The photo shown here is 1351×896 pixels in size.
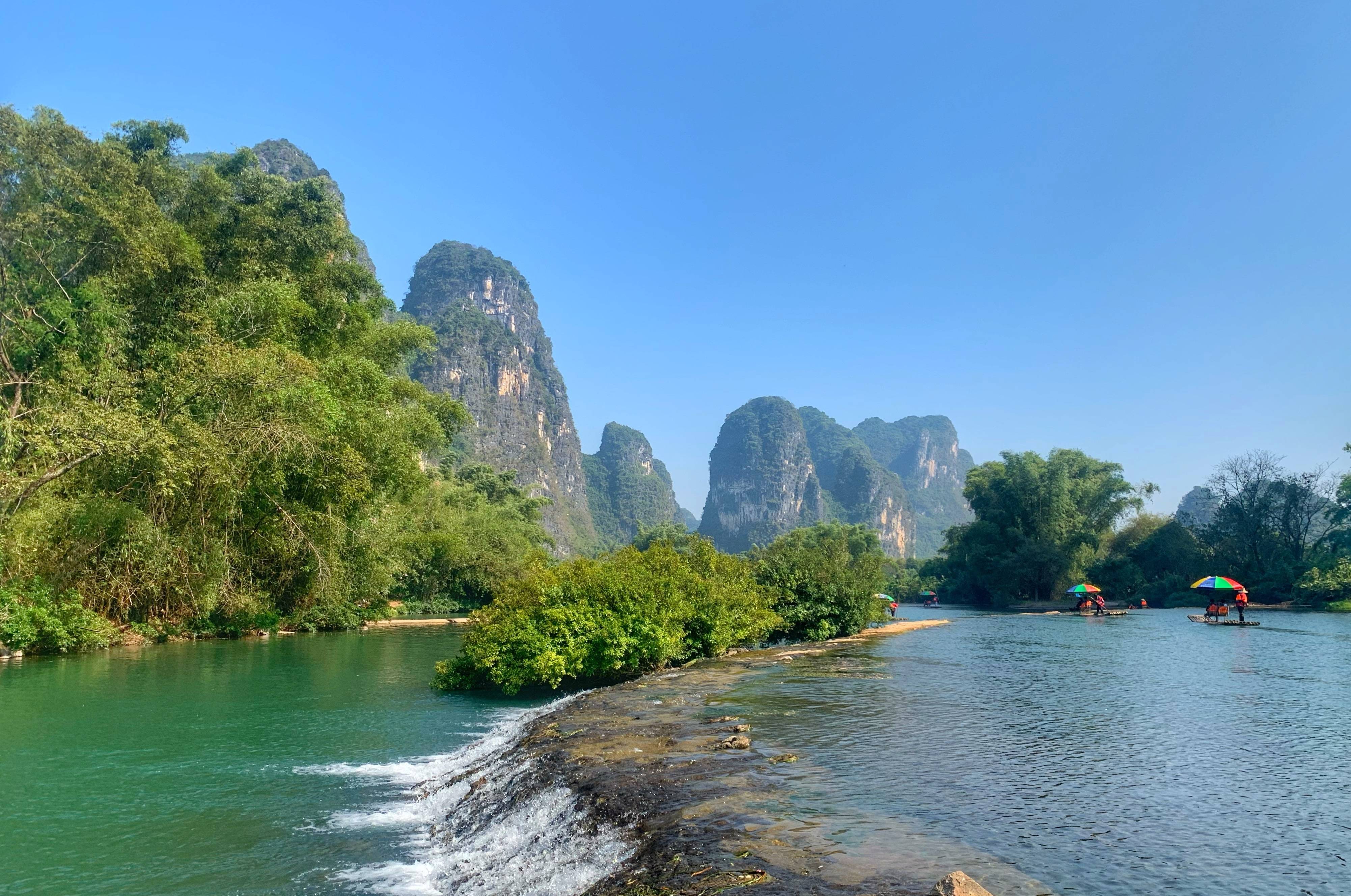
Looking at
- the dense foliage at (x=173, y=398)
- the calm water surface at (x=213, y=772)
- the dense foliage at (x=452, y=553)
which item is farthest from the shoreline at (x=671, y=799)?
the dense foliage at (x=452, y=553)

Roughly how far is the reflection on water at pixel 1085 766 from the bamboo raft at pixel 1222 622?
12933 mm

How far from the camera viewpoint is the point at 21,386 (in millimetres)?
18359

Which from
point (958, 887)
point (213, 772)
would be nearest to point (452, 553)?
point (213, 772)

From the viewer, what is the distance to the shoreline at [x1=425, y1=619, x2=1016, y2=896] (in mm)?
4883

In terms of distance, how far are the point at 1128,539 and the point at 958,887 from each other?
64.0 meters

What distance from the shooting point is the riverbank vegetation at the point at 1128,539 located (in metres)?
46.0

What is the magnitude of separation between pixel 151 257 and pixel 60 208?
2389mm

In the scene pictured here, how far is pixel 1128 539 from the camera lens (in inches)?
2335

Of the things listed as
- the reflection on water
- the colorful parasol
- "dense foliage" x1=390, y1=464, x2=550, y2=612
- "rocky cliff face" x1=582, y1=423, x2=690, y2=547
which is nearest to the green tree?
the colorful parasol

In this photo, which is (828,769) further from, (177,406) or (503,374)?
(503,374)

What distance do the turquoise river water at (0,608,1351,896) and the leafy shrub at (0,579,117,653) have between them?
2.20 feet

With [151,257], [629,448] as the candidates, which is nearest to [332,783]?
[151,257]

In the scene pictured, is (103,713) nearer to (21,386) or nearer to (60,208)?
(21,386)

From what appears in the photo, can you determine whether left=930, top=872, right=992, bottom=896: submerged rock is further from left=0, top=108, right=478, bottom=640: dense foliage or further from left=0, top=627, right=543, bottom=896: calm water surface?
left=0, top=108, right=478, bottom=640: dense foliage
